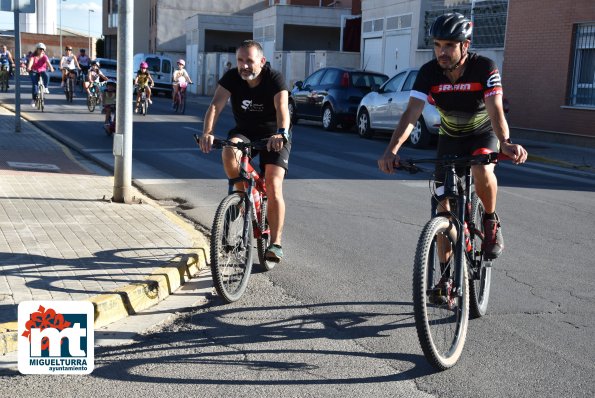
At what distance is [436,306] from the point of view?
452 centimetres

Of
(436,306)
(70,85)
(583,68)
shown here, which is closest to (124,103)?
(436,306)

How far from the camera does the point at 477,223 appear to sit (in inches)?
218

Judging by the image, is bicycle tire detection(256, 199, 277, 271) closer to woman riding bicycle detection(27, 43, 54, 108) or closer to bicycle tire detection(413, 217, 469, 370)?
bicycle tire detection(413, 217, 469, 370)

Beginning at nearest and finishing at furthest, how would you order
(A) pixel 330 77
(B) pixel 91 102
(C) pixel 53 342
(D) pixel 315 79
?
1. (C) pixel 53 342
2. (A) pixel 330 77
3. (D) pixel 315 79
4. (B) pixel 91 102

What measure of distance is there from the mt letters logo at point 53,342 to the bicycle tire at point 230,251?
1.32m

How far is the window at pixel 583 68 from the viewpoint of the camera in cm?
2030

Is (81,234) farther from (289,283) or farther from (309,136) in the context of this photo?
(309,136)

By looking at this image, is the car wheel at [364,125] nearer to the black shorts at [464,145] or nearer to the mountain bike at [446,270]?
the black shorts at [464,145]

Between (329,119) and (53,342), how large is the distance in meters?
18.9

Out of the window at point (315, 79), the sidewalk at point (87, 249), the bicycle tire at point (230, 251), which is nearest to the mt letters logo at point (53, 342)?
the sidewalk at point (87, 249)

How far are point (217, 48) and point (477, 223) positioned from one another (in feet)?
178

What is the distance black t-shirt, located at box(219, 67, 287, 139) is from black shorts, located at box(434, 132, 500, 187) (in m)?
Answer: 1.43

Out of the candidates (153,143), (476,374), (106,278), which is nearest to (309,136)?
(153,143)

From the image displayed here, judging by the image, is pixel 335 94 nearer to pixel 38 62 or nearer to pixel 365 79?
pixel 365 79
